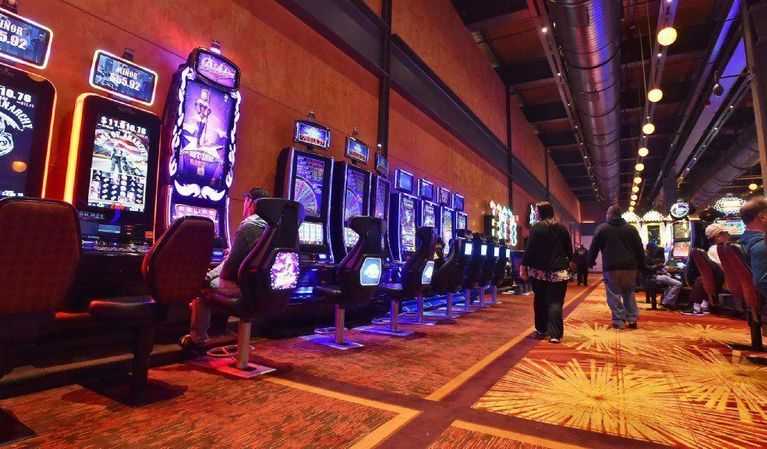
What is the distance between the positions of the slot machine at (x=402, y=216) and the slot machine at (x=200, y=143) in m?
2.84

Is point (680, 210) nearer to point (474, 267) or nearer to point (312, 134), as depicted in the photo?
point (474, 267)

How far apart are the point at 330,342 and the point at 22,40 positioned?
8.97ft

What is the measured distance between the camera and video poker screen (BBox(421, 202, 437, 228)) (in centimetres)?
637

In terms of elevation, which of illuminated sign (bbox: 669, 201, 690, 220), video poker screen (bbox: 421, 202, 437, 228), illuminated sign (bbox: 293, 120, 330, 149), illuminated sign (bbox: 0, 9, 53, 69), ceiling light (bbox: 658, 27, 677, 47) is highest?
ceiling light (bbox: 658, 27, 677, 47)

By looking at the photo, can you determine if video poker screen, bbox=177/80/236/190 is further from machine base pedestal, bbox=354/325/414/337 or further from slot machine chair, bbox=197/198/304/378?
machine base pedestal, bbox=354/325/414/337

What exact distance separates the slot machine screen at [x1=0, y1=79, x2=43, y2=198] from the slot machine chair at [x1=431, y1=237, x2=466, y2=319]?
383 cm

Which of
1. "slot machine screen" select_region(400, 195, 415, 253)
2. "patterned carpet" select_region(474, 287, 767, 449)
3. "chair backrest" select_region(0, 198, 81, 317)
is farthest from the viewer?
"slot machine screen" select_region(400, 195, 415, 253)

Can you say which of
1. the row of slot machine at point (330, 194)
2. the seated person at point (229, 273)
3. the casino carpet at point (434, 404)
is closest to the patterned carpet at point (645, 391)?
the casino carpet at point (434, 404)

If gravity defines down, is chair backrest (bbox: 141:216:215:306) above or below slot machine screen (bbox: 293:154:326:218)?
below

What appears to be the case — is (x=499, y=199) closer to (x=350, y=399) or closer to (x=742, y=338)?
(x=742, y=338)

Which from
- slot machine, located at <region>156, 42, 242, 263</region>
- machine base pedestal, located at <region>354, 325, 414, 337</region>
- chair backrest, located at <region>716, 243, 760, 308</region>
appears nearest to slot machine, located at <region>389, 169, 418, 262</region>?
machine base pedestal, located at <region>354, 325, 414, 337</region>

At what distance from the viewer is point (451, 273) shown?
5238mm

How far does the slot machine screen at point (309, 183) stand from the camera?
3906mm

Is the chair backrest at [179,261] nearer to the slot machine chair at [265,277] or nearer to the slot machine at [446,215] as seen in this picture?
the slot machine chair at [265,277]
